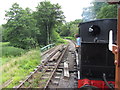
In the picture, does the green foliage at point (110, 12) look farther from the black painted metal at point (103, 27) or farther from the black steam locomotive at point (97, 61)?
the black steam locomotive at point (97, 61)

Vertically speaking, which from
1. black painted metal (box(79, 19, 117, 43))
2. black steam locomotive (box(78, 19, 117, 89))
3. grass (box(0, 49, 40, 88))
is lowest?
grass (box(0, 49, 40, 88))

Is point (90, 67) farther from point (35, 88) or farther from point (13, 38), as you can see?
point (13, 38)

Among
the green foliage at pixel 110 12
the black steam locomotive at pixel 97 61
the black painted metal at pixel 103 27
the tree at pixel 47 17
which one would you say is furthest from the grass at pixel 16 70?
the tree at pixel 47 17

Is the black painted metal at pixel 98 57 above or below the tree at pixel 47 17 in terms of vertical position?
below

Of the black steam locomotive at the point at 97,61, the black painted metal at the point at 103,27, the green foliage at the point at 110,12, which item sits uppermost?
the green foliage at the point at 110,12

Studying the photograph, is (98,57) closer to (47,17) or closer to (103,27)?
(103,27)

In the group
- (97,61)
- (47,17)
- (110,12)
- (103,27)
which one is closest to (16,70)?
(97,61)

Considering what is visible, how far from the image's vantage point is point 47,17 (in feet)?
82.1

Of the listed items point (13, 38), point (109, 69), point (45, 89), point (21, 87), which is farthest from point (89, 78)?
point (13, 38)

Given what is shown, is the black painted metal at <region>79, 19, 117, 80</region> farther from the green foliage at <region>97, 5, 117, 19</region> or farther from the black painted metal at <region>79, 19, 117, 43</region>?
the green foliage at <region>97, 5, 117, 19</region>

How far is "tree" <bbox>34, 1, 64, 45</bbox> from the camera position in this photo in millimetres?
24487

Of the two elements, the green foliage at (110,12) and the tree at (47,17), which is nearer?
the green foliage at (110,12)

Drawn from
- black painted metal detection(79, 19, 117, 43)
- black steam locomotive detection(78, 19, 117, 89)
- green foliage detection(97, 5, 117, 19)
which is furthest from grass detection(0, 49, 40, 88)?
green foliage detection(97, 5, 117, 19)

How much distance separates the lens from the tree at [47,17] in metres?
24.5
